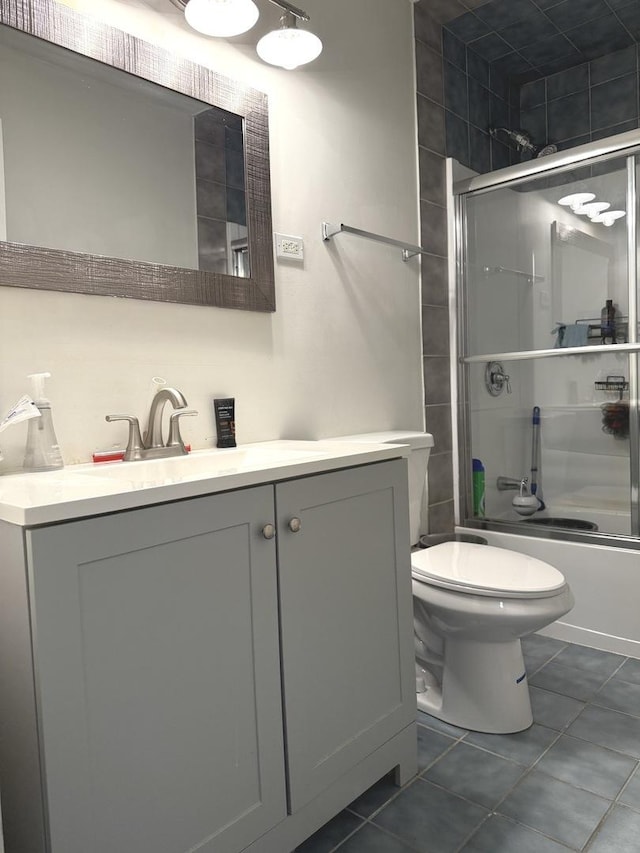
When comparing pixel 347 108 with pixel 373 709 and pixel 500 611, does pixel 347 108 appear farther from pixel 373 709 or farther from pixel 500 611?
pixel 373 709

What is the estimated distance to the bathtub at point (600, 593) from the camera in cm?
221

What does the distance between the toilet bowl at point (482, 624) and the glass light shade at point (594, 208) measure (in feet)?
4.48

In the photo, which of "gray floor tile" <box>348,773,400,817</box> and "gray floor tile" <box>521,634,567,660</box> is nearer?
"gray floor tile" <box>348,773,400,817</box>

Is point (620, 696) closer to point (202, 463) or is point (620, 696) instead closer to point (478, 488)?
point (478, 488)

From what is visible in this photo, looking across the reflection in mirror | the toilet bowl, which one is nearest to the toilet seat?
the toilet bowl

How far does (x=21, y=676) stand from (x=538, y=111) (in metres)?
3.42

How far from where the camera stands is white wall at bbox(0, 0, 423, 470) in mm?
1418

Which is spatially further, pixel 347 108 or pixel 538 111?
pixel 538 111

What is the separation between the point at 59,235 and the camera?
1.38 metres

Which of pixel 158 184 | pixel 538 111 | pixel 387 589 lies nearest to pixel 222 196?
pixel 158 184

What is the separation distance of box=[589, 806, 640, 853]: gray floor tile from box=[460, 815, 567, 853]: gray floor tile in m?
0.08

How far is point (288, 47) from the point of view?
177 centimetres

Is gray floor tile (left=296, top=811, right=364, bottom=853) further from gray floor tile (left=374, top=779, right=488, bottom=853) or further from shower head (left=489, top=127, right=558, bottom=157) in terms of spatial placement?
shower head (left=489, top=127, right=558, bottom=157)

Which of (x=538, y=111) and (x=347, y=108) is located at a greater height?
(x=538, y=111)
